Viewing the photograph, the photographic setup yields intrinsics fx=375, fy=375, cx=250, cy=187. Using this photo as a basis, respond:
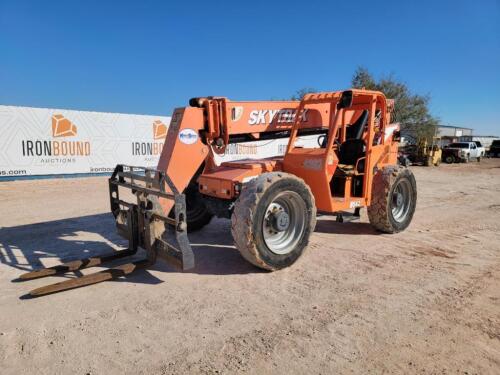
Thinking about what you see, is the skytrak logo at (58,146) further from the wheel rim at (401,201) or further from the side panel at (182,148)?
the wheel rim at (401,201)

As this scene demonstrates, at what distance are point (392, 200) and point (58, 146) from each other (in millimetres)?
12601

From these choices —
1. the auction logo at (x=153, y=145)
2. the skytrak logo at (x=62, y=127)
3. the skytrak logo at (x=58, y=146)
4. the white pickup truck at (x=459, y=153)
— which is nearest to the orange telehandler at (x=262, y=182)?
the skytrak logo at (x=58, y=146)

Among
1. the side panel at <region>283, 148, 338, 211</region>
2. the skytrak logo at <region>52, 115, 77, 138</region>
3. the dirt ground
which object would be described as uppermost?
the skytrak logo at <region>52, 115, 77, 138</region>

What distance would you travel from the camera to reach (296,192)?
494cm

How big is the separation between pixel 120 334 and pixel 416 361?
248 centimetres

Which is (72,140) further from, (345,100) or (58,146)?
(345,100)

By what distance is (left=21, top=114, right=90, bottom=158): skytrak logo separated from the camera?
13711 millimetres

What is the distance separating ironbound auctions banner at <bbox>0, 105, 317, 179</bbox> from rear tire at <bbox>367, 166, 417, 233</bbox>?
5.22 m

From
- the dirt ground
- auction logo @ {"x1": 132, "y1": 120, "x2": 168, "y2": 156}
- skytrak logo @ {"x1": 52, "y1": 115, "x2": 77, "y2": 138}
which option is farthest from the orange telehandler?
auction logo @ {"x1": 132, "y1": 120, "x2": 168, "y2": 156}

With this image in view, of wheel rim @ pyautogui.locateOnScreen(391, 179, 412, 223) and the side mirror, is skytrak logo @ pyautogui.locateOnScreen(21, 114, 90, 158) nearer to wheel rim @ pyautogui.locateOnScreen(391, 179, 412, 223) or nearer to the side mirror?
the side mirror

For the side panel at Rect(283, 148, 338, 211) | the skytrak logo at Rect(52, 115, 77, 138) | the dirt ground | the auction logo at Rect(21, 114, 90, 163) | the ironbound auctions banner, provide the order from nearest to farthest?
the dirt ground → the side panel at Rect(283, 148, 338, 211) → the ironbound auctions banner → the auction logo at Rect(21, 114, 90, 163) → the skytrak logo at Rect(52, 115, 77, 138)

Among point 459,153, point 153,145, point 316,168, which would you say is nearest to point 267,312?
point 316,168

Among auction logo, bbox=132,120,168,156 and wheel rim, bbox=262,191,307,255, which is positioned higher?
auction logo, bbox=132,120,168,156

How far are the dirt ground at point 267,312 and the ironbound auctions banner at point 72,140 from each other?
23.9 ft
